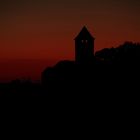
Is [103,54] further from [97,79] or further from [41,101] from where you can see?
[41,101]

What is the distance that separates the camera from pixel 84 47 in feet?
179

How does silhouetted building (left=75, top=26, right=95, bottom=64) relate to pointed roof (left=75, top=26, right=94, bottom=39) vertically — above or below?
below

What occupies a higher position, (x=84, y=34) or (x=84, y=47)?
(x=84, y=34)

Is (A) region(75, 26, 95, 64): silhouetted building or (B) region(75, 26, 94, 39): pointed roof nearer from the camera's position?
(A) region(75, 26, 95, 64): silhouetted building

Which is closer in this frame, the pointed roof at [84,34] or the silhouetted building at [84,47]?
the silhouetted building at [84,47]

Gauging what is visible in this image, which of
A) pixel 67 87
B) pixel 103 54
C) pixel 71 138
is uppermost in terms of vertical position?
pixel 103 54

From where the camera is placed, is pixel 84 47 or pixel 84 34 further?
pixel 84 34

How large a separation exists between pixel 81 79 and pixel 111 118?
10163 millimetres

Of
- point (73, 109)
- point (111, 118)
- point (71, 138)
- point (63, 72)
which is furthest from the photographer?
point (63, 72)

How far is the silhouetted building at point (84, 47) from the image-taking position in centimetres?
5262

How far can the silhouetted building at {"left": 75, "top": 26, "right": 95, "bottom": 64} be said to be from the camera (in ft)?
173

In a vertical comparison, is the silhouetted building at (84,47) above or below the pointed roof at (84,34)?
below

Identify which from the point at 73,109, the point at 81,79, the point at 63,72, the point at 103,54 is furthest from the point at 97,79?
the point at 103,54

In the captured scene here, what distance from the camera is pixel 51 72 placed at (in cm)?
5372
